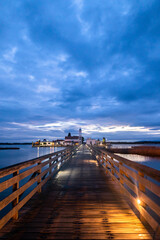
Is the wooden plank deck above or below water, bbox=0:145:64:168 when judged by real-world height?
above

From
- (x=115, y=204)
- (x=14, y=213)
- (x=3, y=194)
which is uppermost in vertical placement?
(x=14, y=213)

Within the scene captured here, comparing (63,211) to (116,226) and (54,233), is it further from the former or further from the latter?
(116,226)

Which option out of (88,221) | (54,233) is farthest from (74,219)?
(54,233)

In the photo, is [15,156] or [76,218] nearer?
[76,218]

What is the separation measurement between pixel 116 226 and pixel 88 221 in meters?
0.60

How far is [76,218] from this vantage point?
321 cm

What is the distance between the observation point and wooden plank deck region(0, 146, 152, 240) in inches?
104

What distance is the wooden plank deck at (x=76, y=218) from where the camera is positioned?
265 cm

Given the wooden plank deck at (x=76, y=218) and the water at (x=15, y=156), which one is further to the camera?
the water at (x=15, y=156)

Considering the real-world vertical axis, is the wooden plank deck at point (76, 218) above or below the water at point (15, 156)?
above

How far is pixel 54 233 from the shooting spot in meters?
2.68

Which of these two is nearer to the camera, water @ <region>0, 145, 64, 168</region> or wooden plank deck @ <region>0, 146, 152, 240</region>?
wooden plank deck @ <region>0, 146, 152, 240</region>

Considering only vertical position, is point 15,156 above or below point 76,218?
below

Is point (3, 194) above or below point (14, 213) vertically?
below
